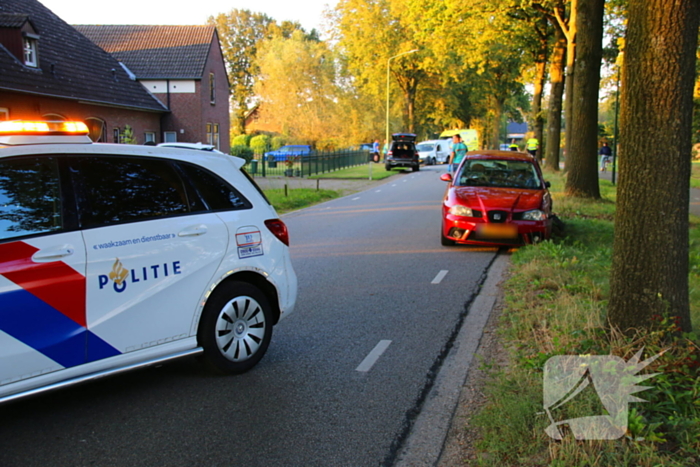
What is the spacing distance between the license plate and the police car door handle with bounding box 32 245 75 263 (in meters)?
7.87

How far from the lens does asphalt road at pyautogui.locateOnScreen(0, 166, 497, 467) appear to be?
3834 mm

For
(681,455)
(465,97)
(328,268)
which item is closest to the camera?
(681,455)

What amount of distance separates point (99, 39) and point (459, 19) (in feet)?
68.3

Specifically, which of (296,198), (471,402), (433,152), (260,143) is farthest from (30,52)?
(260,143)

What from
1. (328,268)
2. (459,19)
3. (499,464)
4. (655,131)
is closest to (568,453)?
(499,464)

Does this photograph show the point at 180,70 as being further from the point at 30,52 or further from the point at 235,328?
the point at 235,328

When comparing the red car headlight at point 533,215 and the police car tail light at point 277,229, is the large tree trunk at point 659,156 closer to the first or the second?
the police car tail light at point 277,229

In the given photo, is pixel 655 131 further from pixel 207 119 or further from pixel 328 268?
pixel 207 119

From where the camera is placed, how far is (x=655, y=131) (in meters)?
4.61

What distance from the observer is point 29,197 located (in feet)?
13.1

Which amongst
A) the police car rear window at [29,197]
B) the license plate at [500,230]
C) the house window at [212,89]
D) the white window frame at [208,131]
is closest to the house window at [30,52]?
the white window frame at [208,131]

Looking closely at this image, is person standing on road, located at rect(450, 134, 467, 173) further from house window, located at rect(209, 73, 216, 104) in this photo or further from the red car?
house window, located at rect(209, 73, 216, 104)

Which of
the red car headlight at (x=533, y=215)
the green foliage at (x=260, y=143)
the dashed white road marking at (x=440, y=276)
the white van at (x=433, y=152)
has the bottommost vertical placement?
the dashed white road marking at (x=440, y=276)

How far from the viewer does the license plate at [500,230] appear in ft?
35.4
